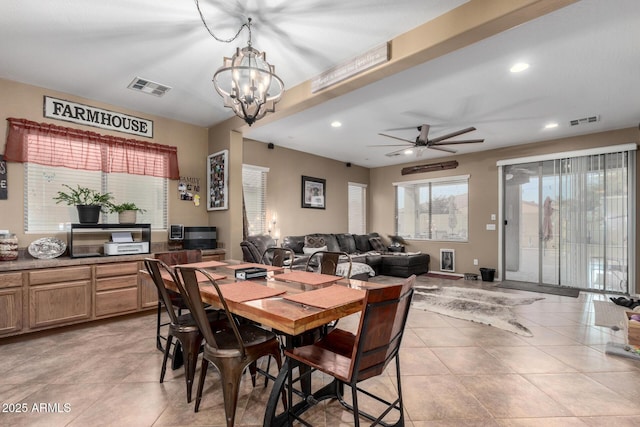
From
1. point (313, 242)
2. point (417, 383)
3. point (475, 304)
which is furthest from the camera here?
point (313, 242)

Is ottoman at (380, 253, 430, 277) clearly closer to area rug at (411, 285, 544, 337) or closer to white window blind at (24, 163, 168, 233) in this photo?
area rug at (411, 285, 544, 337)

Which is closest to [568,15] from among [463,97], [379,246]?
[463,97]

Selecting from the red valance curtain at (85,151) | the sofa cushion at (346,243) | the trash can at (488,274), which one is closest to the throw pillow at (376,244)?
the sofa cushion at (346,243)

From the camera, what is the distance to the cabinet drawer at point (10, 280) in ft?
9.82

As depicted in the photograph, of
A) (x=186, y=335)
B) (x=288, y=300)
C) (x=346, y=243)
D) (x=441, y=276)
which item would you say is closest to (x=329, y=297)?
(x=288, y=300)

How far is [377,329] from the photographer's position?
143 cm

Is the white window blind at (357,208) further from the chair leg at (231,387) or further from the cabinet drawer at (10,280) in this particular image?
the chair leg at (231,387)

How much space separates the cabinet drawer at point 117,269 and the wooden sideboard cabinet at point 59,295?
105mm

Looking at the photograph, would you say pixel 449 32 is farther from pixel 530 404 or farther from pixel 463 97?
pixel 530 404

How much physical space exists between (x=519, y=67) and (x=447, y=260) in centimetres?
492

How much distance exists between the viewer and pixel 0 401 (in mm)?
2076

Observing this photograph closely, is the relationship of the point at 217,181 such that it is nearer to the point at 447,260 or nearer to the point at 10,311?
the point at 10,311

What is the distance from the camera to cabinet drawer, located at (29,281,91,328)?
10.4ft

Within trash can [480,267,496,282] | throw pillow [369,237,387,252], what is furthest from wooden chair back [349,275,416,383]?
throw pillow [369,237,387,252]
